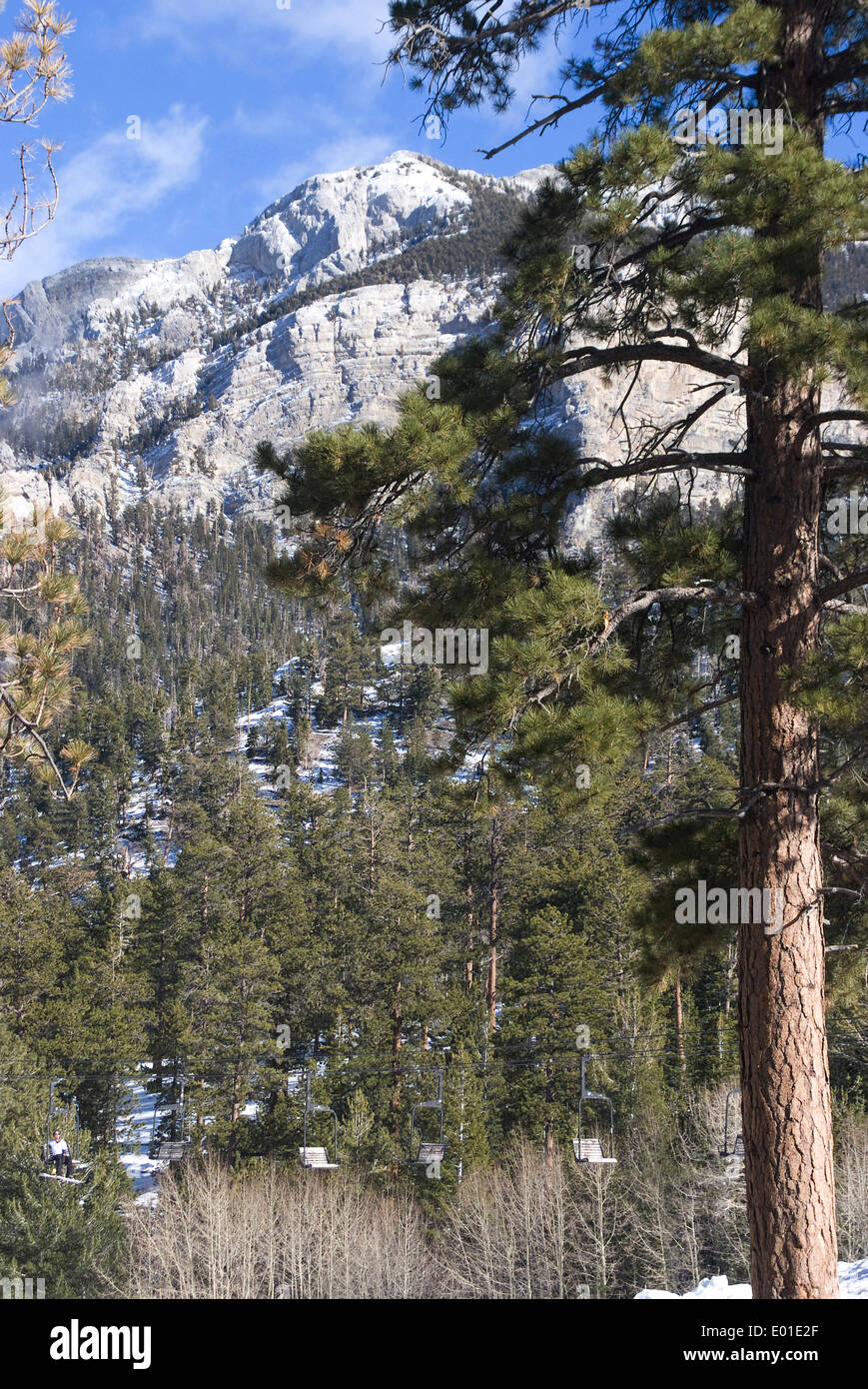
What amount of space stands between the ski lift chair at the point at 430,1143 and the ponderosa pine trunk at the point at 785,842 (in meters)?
20.8

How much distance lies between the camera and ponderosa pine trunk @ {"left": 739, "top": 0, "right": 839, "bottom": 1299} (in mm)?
4352

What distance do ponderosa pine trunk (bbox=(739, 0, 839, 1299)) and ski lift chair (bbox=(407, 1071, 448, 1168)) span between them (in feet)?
68.2

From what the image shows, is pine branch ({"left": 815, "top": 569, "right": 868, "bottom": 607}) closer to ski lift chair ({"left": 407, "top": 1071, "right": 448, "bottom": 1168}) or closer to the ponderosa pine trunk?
the ponderosa pine trunk

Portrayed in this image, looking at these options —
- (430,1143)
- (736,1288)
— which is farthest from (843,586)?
(430,1143)

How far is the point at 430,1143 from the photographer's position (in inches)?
1007

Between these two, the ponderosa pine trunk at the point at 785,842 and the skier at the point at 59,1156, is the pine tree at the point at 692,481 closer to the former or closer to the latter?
the ponderosa pine trunk at the point at 785,842

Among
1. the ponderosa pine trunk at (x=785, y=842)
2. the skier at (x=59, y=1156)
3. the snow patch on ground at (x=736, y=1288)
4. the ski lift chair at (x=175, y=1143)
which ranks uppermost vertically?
the ponderosa pine trunk at (x=785, y=842)

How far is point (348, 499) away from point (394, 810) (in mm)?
39400

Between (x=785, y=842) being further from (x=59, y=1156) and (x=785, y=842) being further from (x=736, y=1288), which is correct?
(x=59, y=1156)

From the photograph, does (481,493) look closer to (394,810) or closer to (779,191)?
(779,191)

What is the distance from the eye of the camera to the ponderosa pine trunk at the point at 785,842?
4.35 m

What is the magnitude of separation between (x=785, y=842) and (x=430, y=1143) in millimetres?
23364

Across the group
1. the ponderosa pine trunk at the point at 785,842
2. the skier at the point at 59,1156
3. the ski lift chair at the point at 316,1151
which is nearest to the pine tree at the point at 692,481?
the ponderosa pine trunk at the point at 785,842

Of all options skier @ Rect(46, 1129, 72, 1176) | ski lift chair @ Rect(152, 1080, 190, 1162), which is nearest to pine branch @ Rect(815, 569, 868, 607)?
skier @ Rect(46, 1129, 72, 1176)
